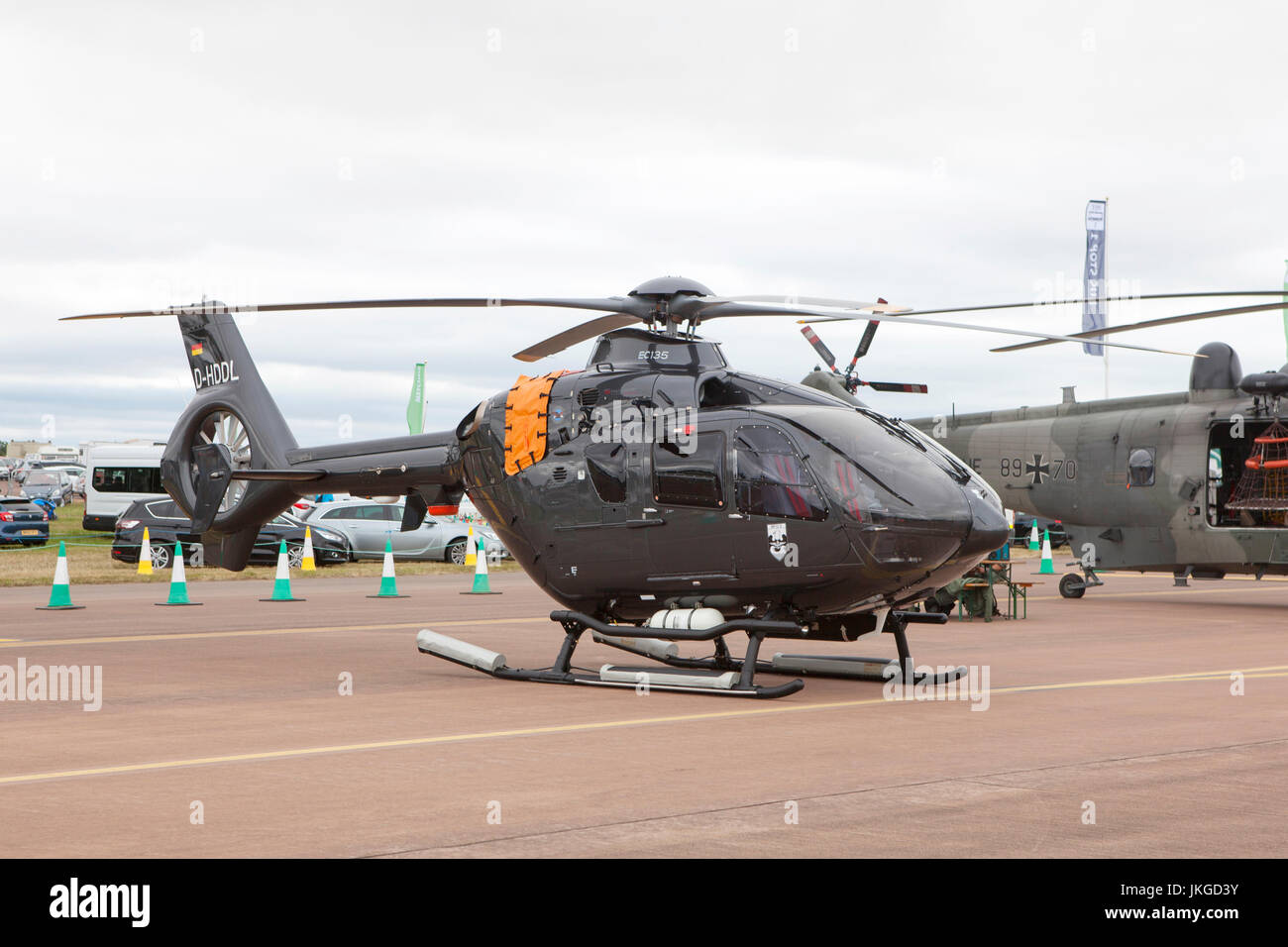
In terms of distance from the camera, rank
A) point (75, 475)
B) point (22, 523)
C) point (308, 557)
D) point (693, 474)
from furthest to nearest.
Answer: point (75, 475), point (22, 523), point (308, 557), point (693, 474)

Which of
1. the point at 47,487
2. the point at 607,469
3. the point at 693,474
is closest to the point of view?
the point at 693,474

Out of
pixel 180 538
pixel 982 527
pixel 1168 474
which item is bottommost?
pixel 180 538

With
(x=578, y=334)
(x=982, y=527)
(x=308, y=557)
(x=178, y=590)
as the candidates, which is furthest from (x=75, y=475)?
(x=982, y=527)

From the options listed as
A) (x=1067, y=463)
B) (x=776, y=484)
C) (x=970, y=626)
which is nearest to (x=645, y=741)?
(x=776, y=484)

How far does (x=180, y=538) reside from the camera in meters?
32.2

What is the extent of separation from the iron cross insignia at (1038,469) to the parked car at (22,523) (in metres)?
29.5

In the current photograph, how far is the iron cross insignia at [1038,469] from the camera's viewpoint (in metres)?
25.8

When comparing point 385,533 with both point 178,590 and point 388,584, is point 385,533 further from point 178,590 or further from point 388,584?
point 178,590

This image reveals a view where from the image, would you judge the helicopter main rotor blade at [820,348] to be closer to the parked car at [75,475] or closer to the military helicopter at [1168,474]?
the military helicopter at [1168,474]

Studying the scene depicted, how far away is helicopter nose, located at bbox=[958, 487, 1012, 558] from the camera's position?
449 inches

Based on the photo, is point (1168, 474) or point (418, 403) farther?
point (418, 403)

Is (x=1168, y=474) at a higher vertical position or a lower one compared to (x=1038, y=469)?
lower

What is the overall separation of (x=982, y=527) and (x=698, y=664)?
337 cm

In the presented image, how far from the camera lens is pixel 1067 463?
2534 centimetres
